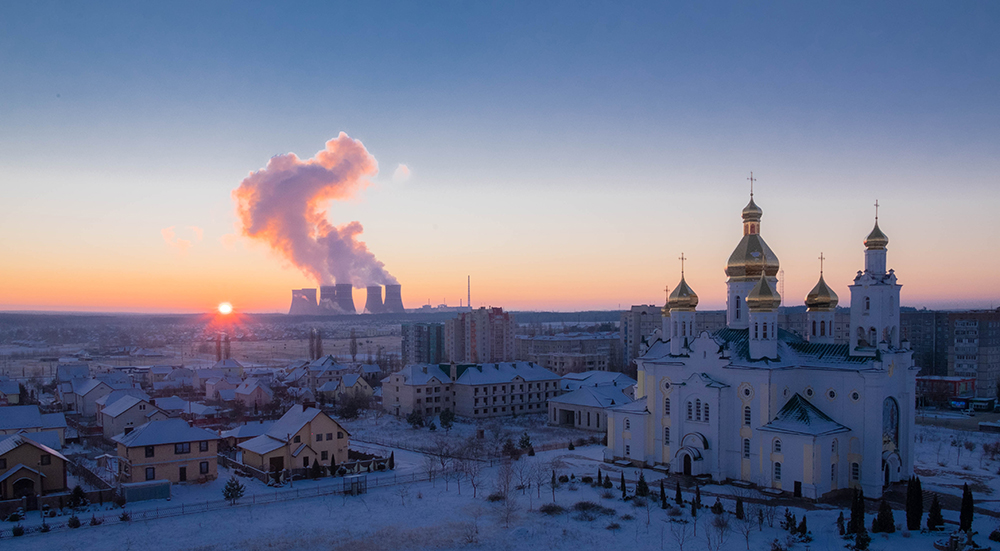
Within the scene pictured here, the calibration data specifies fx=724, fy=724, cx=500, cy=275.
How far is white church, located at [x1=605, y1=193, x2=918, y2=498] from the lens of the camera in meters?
29.0

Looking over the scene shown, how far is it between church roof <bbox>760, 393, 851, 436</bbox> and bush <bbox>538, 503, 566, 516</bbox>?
946cm

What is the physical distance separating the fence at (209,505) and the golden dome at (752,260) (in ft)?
58.7

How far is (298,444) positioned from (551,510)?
43.3 ft

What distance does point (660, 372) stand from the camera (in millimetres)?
34344

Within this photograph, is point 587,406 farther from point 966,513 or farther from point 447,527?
point 966,513

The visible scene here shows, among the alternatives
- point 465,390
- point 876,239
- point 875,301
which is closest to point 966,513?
point 875,301

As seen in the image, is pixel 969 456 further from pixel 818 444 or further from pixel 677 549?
pixel 677 549

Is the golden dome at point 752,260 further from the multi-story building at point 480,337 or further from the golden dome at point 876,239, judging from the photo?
the multi-story building at point 480,337

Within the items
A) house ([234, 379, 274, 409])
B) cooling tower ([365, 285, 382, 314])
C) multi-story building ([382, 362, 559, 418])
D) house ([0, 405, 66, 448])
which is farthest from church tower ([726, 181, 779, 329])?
cooling tower ([365, 285, 382, 314])

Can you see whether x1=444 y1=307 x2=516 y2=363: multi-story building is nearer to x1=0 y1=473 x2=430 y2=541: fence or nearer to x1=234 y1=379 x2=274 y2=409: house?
x1=234 y1=379 x2=274 y2=409: house

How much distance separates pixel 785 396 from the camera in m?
30.9

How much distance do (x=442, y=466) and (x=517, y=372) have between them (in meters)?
23.8

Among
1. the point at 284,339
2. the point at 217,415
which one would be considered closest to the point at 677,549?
the point at 217,415

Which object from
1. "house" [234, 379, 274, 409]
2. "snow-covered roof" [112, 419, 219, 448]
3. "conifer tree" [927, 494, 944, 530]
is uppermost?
"snow-covered roof" [112, 419, 219, 448]
